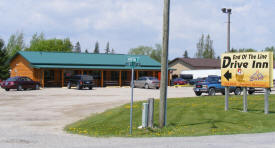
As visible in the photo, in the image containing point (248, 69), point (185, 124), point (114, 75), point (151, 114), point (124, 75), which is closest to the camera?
point (151, 114)

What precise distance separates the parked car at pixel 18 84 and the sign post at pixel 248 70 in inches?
992

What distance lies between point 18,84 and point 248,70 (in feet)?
87.8

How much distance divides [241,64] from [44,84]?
116 ft

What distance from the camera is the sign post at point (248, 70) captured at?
17703 mm

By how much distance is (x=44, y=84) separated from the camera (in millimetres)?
49156

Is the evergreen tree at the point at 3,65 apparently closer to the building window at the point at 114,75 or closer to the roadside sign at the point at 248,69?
the building window at the point at 114,75

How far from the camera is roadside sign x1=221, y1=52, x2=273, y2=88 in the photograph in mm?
17719

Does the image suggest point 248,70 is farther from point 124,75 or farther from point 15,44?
point 15,44

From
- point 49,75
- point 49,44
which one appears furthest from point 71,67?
point 49,44

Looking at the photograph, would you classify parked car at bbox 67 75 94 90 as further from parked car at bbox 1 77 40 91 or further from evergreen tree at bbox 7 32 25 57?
evergreen tree at bbox 7 32 25 57

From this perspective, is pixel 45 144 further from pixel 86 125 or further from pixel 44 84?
pixel 44 84

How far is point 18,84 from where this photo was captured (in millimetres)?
38156

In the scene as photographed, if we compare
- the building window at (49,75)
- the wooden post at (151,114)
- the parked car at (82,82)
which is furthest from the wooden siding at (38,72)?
the wooden post at (151,114)

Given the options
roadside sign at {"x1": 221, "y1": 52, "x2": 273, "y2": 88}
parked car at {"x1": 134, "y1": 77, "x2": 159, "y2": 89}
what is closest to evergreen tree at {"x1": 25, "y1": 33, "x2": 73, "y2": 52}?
parked car at {"x1": 134, "y1": 77, "x2": 159, "y2": 89}
